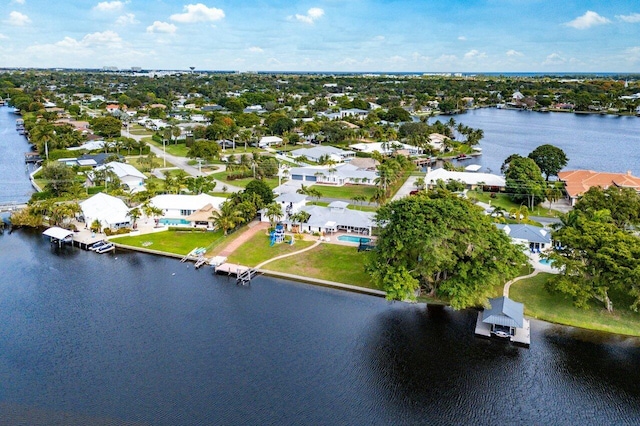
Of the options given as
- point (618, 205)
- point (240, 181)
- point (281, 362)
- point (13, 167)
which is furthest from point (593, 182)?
point (13, 167)

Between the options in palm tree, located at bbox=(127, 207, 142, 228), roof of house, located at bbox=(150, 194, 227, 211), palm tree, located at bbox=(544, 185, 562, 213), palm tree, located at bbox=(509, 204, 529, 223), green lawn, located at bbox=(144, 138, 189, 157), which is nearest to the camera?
palm tree, located at bbox=(127, 207, 142, 228)

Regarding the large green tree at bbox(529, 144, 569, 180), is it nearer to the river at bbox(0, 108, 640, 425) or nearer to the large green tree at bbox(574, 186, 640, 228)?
the large green tree at bbox(574, 186, 640, 228)

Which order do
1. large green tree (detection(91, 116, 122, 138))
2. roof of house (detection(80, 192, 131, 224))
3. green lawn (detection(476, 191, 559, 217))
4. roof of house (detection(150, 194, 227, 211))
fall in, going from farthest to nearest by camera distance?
large green tree (detection(91, 116, 122, 138)), green lawn (detection(476, 191, 559, 217)), roof of house (detection(150, 194, 227, 211)), roof of house (detection(80, 192, 131, 224))

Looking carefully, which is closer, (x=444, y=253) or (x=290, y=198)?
(x=444, y=253)

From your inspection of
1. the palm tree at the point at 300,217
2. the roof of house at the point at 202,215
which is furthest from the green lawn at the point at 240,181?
the palm tree at the point at 300,217

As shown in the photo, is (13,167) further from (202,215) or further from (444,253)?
(444,253)

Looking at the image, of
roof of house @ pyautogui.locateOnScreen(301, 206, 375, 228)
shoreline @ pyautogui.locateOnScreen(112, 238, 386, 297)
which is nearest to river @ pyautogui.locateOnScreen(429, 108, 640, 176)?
roof of house @ pyautogui.locateOnScreen(301, 206, 375, 228)

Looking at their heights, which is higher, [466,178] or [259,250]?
[466,178]
